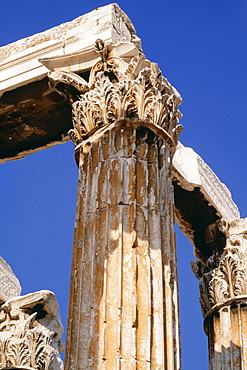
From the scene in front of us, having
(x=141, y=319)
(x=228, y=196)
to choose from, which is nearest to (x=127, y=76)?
(x=141, y=319)

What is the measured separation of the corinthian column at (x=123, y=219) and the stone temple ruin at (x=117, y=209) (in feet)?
0.06

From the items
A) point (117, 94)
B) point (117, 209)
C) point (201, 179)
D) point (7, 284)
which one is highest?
point (201, 179)

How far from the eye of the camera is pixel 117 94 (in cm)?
1627

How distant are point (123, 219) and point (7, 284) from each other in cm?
1038

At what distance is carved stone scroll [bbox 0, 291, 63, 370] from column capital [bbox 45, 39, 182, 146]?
5.85 meters

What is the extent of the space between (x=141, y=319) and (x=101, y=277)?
3.19 feet

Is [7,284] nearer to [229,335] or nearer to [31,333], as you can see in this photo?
[31,333]

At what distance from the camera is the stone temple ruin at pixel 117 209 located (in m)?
13.6

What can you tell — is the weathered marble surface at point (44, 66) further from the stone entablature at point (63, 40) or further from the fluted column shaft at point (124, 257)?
the fluted column shaft at point (124, 257)

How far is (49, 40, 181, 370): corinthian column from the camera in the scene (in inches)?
523

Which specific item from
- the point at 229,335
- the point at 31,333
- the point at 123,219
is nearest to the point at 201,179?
the point at 229,335

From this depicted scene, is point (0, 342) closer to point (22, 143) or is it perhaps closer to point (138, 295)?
point (22, 143)

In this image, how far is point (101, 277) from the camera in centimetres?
1401

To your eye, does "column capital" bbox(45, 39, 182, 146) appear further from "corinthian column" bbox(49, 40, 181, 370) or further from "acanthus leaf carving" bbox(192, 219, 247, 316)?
"acanthus leaf carving" bbox(192, 219, 247, 316)
